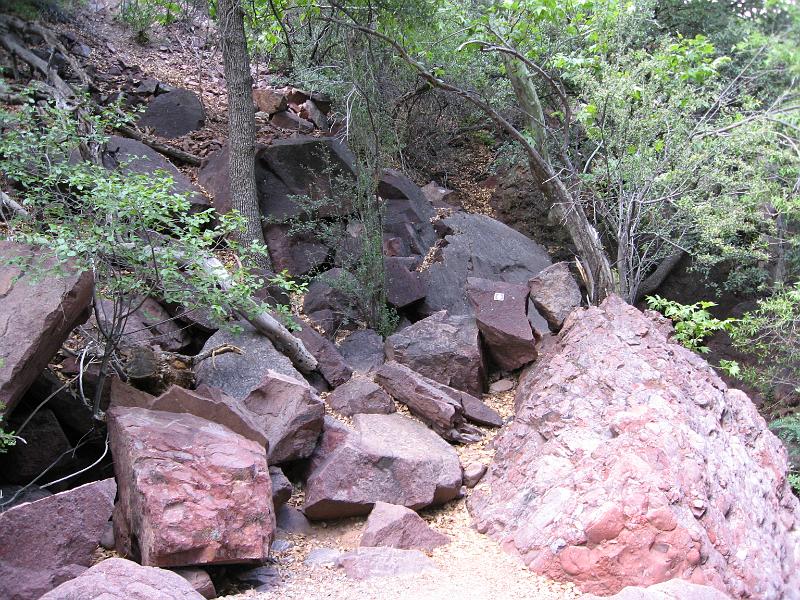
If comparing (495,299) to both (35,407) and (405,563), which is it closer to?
(405,563)

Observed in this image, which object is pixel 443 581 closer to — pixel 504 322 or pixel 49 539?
pixel 49 539

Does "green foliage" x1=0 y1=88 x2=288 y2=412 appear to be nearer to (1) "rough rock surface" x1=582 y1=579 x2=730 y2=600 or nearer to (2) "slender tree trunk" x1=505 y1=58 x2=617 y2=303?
(1) "rough rock surface" x1=582 y1=579 x2=730 y2=600

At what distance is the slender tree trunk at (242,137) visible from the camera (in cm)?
839

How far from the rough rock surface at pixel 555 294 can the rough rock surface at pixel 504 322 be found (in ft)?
0.66

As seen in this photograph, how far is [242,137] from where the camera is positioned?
28.0 ft

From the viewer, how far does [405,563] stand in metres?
4.28

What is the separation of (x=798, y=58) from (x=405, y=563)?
12.9ft

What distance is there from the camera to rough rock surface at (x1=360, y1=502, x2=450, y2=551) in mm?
4734

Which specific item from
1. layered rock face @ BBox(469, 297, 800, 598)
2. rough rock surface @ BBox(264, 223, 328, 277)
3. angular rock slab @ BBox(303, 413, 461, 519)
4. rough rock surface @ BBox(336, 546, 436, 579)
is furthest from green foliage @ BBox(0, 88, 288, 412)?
rough rock surface @ BBox(264, 223, 328, 277)

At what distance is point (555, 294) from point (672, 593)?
4.86 metres

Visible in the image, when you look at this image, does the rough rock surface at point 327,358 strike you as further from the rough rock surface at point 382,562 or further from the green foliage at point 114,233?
the rough rock surface at point 382,562

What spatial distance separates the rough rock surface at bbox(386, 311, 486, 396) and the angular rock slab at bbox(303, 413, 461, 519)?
1.57 meters

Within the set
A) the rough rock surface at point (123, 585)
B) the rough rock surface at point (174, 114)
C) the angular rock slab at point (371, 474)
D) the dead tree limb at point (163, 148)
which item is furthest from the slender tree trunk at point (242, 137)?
the rough rock surface at point (123, 585)

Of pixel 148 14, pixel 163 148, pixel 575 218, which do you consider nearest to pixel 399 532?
pixel 575 218
